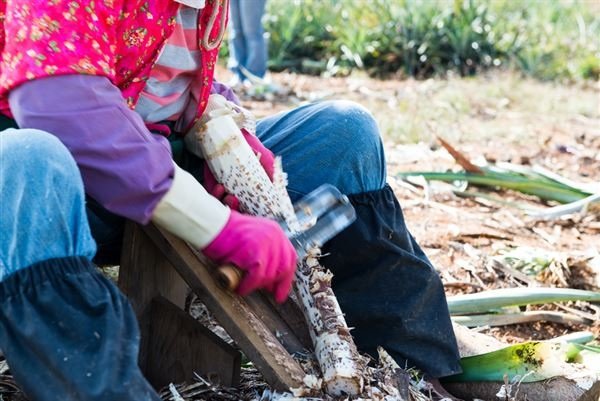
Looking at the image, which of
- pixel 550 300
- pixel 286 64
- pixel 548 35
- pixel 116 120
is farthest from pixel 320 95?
pixel 116 120

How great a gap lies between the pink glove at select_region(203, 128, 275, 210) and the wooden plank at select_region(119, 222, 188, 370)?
0.51 ft

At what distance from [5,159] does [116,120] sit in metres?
0.19

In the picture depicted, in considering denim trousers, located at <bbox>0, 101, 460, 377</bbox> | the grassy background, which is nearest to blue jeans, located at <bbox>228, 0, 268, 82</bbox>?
the grassy background

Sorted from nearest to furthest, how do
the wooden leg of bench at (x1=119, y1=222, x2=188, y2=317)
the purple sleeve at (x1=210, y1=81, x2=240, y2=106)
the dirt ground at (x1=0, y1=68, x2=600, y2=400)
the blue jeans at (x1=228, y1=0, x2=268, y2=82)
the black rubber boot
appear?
the black rubber boot, the wooden leg of bench at (x1=119, y1=222, x2=188, y2=317), the purple sleeve at (x1=210, y1=81, x2=240, y2=106), the dirt ground at (x1=0, y1=68, x2=600, y2=400), the blue jeans at (x1=228, y1=0, x2=268, y2=82)

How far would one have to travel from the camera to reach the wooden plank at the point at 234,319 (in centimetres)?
174

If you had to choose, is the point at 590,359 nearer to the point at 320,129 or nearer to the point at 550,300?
the point at 550,300

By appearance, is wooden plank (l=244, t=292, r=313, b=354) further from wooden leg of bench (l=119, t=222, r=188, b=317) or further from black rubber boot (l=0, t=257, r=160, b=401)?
black rubber boot (l=0, t=257, r=160, b=401)

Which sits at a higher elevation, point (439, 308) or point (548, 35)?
point (439, 308)

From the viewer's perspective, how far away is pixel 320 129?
6.76 feet

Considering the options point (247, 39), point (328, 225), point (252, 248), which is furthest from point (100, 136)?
point (247, 39)

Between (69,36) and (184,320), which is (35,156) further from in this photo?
(184,320)

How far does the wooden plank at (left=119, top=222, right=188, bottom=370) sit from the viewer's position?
72.6 inches

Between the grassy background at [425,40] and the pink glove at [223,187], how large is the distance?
5867 mm

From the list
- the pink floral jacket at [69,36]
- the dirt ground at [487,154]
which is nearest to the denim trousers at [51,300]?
the pink floral jacket at [69,36]
